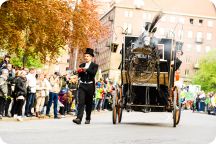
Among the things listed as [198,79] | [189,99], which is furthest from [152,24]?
[198,79]

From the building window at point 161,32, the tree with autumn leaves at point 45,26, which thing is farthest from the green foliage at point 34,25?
the building window at point 161,32

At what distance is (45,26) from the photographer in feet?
71.6

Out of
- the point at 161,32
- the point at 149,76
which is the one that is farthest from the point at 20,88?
the point at 161,32

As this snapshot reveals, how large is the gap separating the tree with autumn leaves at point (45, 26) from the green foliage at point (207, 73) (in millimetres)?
77125

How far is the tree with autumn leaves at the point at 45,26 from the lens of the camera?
61.4ft

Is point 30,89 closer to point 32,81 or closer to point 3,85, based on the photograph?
point 32,81

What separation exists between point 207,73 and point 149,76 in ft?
304

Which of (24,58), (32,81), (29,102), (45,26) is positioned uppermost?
(45,26)

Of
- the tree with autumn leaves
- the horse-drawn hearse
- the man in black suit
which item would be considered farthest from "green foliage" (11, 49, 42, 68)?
the man in black suit

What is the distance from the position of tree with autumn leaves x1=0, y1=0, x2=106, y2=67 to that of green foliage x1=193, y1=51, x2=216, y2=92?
7713 cm

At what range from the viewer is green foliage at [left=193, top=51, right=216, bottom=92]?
107062mm

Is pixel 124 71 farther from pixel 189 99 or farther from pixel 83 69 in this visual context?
pixel 189 99

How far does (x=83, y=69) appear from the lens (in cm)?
1556

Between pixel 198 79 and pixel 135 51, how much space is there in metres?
93.6
